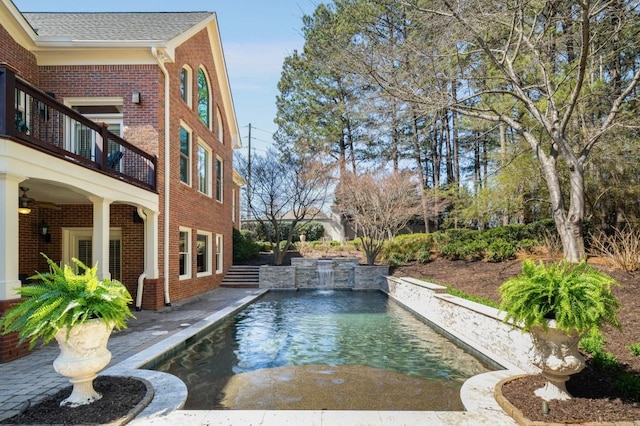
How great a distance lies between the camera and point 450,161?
2547 cm

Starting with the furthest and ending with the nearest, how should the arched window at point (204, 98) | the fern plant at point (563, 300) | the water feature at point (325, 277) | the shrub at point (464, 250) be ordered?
the water feature at point (325, 277)
the shrub at point (464, 250)
the arched window at point (204, 98)
the fern plant at point (563, 300)

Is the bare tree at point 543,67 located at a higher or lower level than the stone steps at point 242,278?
higher

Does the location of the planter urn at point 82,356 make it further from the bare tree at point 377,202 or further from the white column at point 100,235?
the bare tree at point 377,202

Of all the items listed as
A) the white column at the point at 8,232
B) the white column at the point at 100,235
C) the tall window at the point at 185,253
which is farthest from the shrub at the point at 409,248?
the white column at the point at 8,232

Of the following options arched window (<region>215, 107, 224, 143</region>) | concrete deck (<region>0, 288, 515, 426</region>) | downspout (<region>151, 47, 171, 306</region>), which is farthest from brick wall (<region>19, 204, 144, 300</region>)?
arched window (<region>215, 107, 224, 143</region>)

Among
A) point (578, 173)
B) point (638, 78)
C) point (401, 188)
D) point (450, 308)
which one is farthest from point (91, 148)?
point (401, 188)

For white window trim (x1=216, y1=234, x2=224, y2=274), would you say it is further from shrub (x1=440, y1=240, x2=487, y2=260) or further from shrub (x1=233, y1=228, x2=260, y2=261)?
shrub (x1=440, y1=240, x2=487, y2=260)

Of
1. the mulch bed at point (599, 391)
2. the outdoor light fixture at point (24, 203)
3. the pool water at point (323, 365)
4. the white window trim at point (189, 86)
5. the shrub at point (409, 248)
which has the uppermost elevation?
the white window trim at point (189, 86)

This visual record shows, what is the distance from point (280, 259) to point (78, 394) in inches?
584

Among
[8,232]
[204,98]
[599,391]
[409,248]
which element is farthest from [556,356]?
[409,248]

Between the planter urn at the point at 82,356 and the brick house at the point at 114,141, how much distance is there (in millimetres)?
3431

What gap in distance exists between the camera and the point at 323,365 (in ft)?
18.8

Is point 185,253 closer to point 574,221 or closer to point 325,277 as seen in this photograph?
point 325,277

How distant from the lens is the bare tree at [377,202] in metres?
18.6
